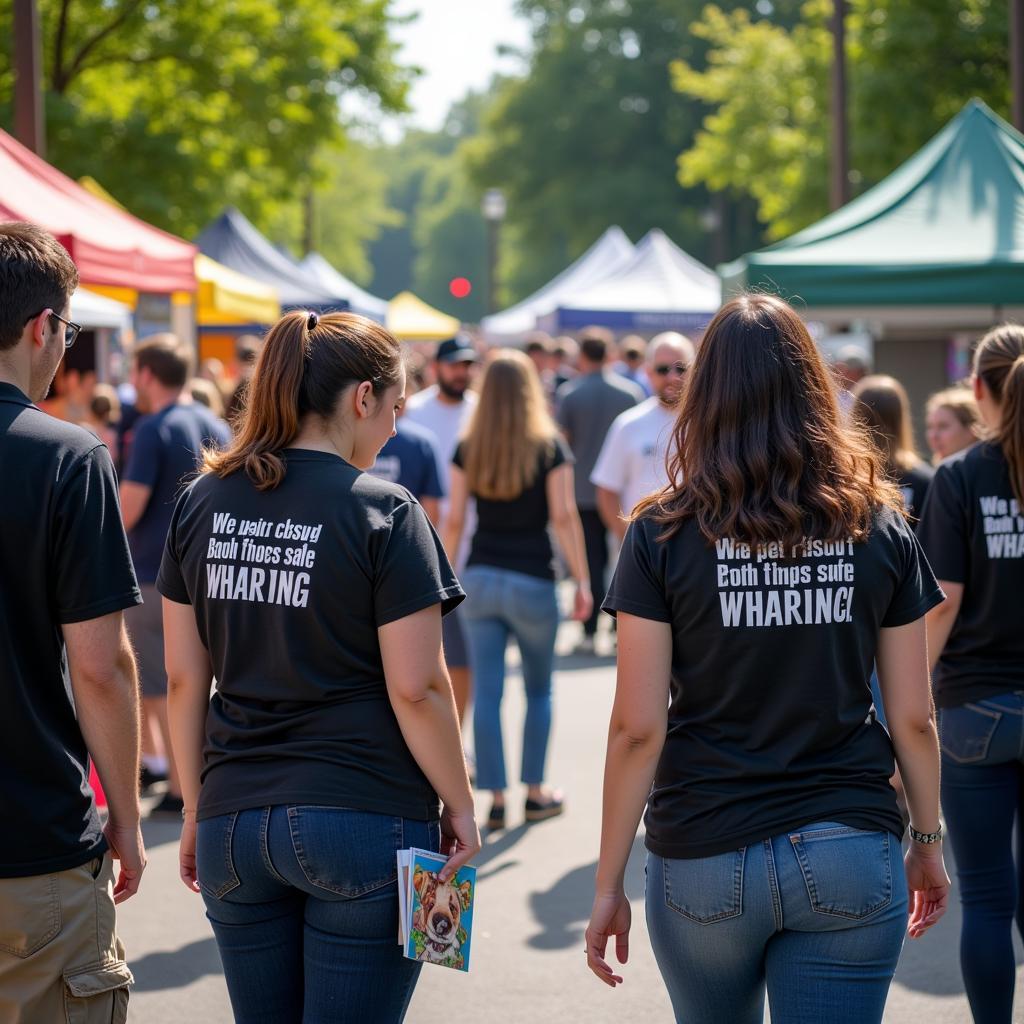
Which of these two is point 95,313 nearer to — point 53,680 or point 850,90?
point 53,680

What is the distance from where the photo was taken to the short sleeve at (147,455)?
6477 mm

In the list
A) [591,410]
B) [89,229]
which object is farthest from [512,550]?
[591,410]

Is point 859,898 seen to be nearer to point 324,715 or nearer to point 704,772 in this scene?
Result: point 704,772

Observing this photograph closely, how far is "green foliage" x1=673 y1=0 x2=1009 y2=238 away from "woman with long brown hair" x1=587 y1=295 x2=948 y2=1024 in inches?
761

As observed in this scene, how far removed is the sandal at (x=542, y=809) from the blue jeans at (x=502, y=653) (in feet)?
0.30

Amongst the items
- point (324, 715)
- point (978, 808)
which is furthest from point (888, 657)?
point (978, 808)

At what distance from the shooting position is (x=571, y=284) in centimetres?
2177

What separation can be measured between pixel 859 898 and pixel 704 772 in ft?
1.08

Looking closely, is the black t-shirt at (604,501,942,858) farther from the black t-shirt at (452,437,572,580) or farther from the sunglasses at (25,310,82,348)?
the black t-shirt at (452,437,572,580)

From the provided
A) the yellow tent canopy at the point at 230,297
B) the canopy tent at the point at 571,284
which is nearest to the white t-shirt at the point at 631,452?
the yellow tent canopy at the point at 230,297

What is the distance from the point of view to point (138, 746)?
2846 mm

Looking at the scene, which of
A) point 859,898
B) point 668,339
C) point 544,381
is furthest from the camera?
point 544,381

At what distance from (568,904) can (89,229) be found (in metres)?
3.86

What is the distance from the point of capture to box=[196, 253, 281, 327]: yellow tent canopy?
13.2m
